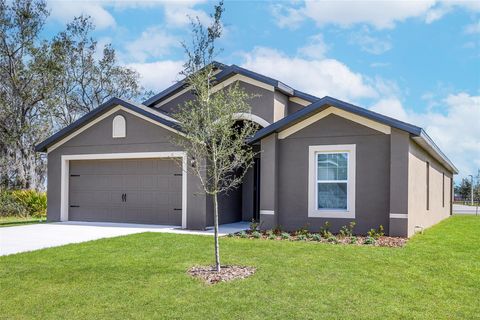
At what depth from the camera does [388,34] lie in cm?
1362

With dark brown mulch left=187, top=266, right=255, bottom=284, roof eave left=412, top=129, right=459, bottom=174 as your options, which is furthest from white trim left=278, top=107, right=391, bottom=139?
dark brown mulch left=187, top=266, right=255, bottom=284

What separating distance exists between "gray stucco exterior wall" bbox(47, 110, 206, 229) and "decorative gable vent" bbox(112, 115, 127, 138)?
0.42ft

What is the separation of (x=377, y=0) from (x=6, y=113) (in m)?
21.5

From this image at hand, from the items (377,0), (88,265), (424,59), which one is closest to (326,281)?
(88,265)

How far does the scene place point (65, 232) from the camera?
40.6 ft

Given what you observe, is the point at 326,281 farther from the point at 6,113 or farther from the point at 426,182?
the point at 6,113

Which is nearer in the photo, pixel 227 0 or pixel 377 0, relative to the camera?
pixel 227 0

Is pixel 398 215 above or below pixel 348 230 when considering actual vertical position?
above

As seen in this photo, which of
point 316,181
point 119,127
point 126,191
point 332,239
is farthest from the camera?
point 126,191

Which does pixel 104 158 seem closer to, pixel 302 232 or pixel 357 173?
pixel 302 232

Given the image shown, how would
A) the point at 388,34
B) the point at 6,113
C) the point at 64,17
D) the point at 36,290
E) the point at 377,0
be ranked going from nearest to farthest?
1. the point at 36,290
2. the point at 377,0
3. the point at 388,34
4. the point at 6,113
5. the point at 64,17

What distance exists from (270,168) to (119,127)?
5625 mm

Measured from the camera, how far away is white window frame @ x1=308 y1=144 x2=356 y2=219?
11812 millimetres

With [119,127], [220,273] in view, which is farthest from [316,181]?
[119,127]
